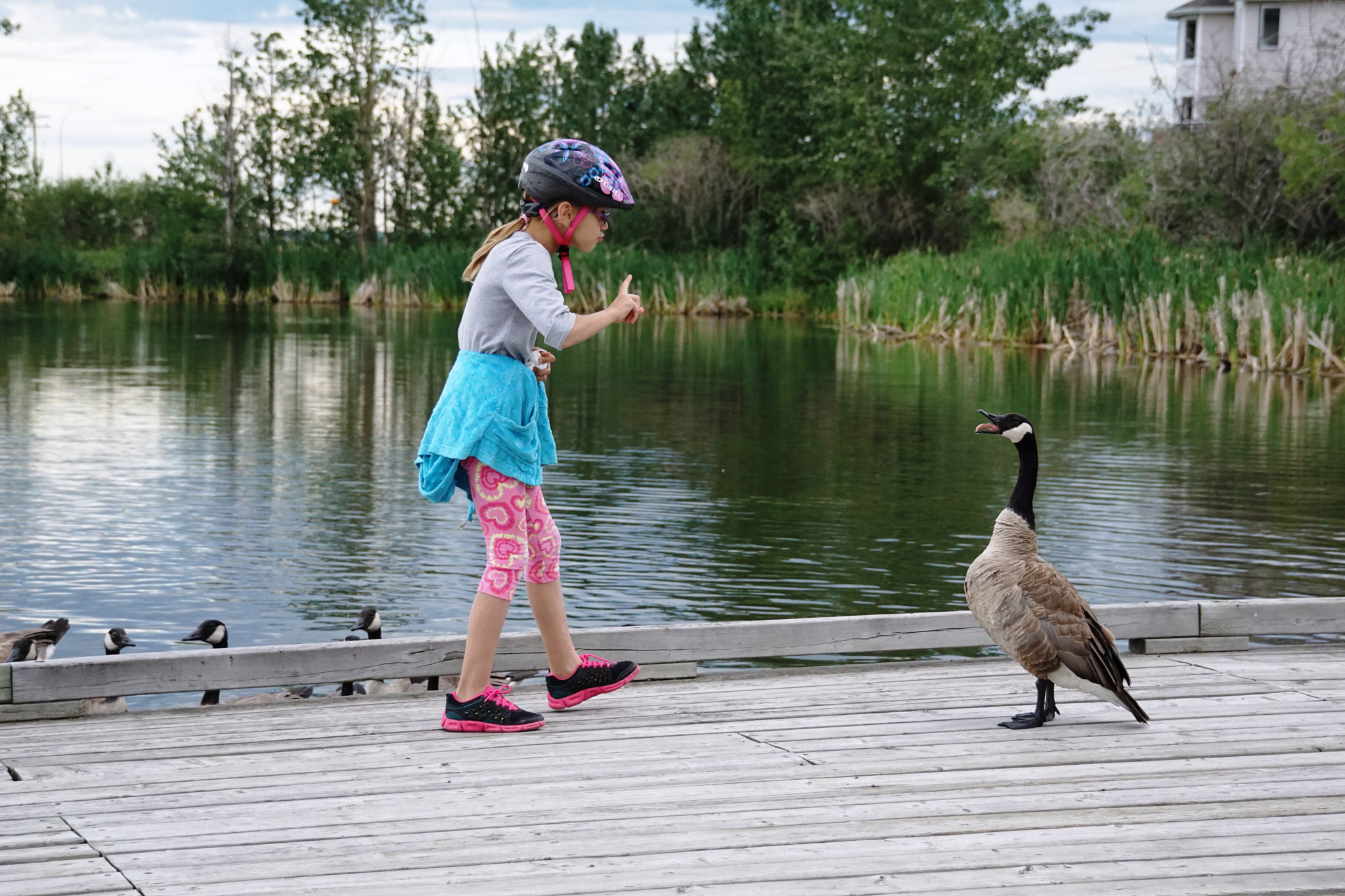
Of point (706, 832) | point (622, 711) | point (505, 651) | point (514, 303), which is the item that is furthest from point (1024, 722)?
point (514, 303)

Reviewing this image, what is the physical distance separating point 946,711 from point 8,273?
189ft

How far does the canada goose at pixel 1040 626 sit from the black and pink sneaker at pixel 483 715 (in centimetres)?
165

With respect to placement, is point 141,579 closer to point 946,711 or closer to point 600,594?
point 600,594

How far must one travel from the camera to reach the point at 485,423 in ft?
15.9

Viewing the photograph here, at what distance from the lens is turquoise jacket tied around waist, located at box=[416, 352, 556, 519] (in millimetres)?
4852

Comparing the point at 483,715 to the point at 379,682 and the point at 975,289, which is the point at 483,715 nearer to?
the point at 379,682

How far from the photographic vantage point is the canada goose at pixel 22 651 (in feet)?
24.6

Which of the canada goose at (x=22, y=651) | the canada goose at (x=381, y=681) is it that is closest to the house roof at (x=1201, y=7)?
the canada goose at (x=381, y=681)

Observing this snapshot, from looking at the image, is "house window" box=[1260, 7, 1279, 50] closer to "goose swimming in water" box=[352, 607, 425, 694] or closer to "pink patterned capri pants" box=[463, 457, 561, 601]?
"goose swimming in water" box=[352, 607, 425, 694]

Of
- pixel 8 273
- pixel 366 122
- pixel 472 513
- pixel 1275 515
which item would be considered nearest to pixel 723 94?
pixel 366 122

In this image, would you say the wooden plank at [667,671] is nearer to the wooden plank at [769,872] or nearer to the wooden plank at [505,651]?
the wooden plank at [505,651]

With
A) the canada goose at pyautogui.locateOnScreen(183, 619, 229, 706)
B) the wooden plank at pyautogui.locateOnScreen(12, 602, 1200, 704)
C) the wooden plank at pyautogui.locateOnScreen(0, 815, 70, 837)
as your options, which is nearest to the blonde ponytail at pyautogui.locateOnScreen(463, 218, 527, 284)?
the wooden plank at pyautogui.locateOnScreen(12, 602, 1200, 704)

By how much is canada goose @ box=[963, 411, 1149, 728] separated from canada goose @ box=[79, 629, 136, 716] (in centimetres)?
320

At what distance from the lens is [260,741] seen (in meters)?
4.85
